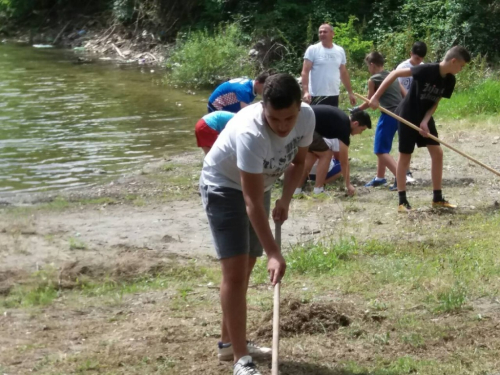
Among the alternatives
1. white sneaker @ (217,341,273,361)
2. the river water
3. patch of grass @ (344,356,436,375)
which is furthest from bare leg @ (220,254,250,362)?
the river water

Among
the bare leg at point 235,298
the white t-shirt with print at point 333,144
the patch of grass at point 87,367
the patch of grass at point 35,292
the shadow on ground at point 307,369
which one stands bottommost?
the patch of grass at point 35,292

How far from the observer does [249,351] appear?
4.84 m

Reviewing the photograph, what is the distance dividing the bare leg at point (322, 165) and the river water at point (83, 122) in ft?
12.8

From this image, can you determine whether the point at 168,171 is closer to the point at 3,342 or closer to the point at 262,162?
the point at 3,342

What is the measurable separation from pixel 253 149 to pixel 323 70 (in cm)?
703

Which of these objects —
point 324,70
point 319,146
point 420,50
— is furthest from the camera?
point 324,70

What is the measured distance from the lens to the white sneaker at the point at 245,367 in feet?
14.6

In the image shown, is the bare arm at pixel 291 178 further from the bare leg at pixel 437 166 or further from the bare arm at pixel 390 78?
the bare leg at pixel 437 166

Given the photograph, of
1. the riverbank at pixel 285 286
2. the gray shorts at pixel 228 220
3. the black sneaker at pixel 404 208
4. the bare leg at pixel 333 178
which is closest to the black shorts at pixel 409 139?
the black sneaker at pixel 404 208

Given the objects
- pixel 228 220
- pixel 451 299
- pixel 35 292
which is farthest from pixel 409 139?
pixel 228 220

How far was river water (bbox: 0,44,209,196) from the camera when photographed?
1280cm

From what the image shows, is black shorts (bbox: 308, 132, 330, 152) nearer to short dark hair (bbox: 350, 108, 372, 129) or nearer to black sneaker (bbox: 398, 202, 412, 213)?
short dark hair (bbox: 350, 108, 372, 129)

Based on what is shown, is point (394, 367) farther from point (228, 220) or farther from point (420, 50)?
point (420, 50)

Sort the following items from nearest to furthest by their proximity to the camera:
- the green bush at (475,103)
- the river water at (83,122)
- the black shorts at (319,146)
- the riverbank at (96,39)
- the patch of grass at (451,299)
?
the patch of grass at (451,299) → the black shorts at (319,146) → the river water at (83,122) → the green bush at (475,103) → the riverbank at (96,39)
